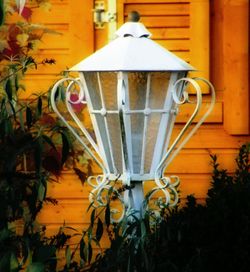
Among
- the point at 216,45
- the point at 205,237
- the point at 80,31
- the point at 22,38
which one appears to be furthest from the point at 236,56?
the point at 205,237

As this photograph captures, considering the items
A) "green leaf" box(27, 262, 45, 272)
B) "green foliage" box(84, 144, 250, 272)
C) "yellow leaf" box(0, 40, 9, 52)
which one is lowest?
"green foliage" box(84, 144, 250, 272)

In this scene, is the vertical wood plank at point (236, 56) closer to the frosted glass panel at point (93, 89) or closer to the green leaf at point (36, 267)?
the frosted glass panel at point (93, 89)

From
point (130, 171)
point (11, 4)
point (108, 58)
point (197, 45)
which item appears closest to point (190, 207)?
point (130, 171)

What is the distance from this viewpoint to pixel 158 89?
4.20 meters

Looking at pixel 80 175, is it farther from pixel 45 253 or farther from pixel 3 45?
pixel 45 253

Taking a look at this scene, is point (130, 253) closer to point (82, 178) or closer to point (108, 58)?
point (108, 58)

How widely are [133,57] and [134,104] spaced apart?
0.66 feet

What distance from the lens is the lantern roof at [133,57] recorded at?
413cm

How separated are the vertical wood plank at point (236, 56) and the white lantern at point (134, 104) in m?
1.35

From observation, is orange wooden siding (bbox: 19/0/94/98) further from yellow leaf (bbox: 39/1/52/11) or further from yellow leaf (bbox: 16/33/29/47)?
yellow leaf (bbox: 16/33/29/47)

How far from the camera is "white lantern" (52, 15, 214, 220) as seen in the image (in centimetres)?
414

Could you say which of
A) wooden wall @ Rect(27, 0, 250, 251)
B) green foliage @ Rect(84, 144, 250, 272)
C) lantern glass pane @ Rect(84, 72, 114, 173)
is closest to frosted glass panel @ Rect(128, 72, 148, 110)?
lantern glass pane @ Rect(84, 72, 114, 173)

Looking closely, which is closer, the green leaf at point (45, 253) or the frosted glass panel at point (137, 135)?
the green leaf at point (45, 253)

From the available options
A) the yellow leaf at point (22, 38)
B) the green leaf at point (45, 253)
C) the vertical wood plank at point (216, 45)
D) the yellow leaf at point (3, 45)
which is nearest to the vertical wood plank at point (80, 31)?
the yellow leaf at point (22, 38)
